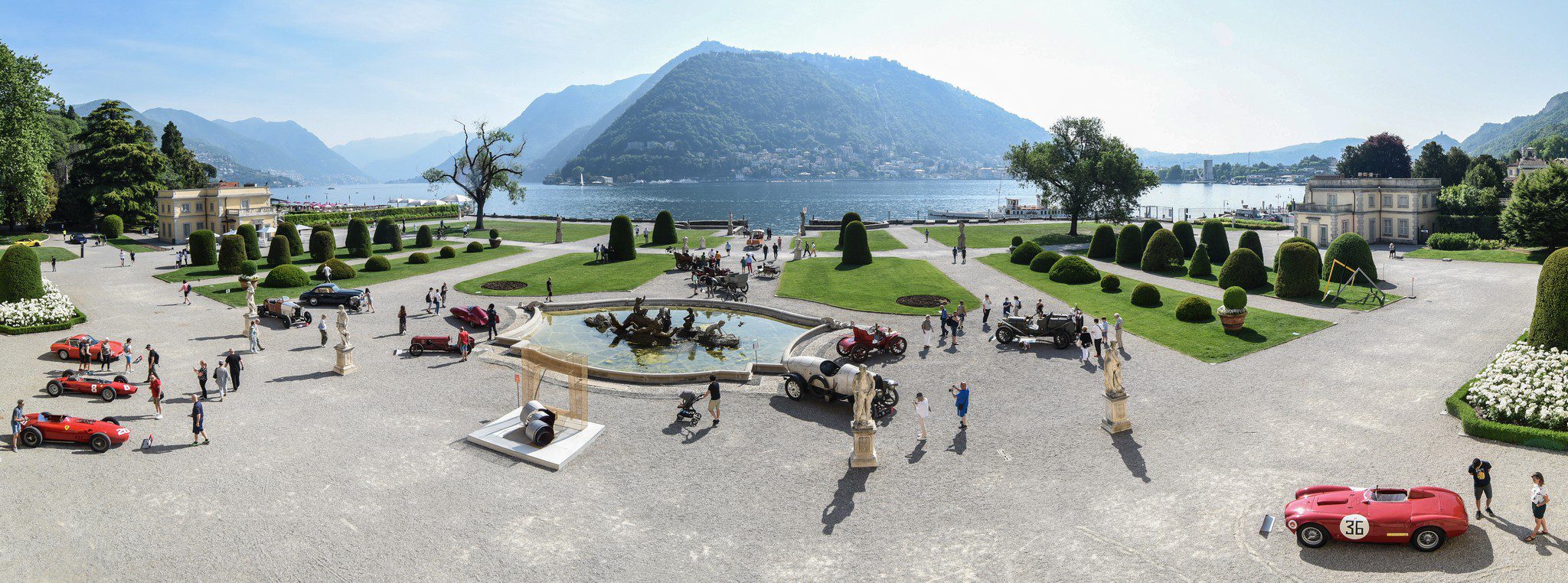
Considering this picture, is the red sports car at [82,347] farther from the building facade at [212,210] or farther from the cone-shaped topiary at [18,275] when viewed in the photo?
the building facade at [212,210]

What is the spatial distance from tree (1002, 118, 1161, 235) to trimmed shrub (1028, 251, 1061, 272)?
79.2 ft

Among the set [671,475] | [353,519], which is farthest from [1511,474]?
[353,519]

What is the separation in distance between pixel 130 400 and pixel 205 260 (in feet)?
120

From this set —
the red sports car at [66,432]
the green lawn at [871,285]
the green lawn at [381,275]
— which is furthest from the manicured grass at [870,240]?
the red sports car at [66,432]

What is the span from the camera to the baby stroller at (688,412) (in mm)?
21688

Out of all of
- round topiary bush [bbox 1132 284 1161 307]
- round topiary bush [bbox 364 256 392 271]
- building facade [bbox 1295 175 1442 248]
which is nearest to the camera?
round topiary bush [bbox 1132 284 1161 307]

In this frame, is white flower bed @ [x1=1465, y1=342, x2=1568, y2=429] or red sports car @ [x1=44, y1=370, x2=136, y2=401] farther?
red sports car @ [x1=44, y1=370, x2=136, y2=401]

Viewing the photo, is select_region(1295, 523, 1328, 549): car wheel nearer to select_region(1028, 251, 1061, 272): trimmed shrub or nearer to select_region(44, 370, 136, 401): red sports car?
select_region(44, 370, 136, 401): red sports car

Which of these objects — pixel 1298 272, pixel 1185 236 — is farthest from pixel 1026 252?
pixel 1298 272

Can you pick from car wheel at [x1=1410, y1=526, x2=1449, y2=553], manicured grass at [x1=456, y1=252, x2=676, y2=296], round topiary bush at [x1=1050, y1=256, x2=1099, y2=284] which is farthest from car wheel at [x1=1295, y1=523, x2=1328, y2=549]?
manicured grass at [x1=456, y1=252, x2=676, y2=296]

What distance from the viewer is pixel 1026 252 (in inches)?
2147

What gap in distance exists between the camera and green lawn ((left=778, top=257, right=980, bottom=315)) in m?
40.2

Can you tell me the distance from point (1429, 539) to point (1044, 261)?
37.5m

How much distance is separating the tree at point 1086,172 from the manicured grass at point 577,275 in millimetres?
35692
